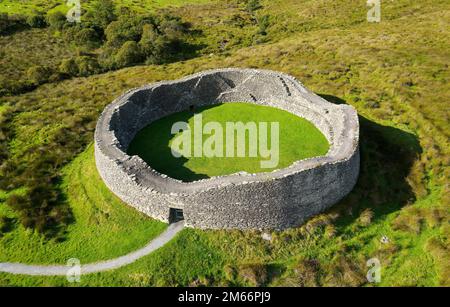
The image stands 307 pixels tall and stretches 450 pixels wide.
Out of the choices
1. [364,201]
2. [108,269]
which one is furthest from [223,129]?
[108,269]

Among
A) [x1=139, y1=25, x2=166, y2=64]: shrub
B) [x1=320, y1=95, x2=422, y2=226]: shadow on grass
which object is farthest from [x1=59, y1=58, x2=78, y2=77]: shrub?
[x1=320, y1=95, x2=422, y2=226]: shadow on grass

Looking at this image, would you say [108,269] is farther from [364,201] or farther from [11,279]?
[364,201]

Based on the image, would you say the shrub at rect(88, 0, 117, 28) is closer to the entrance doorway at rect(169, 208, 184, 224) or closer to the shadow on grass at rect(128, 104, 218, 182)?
the shadow on grass at rect(128, 104, 218, 182)

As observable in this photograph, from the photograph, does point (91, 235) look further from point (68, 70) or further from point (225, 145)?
point (68, 70)

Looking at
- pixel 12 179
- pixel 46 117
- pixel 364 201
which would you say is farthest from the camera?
pixel 46 117

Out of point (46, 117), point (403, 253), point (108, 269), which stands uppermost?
point (46, 117)

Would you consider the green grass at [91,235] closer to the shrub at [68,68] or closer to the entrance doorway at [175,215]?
the entrance doorway at [175,215]

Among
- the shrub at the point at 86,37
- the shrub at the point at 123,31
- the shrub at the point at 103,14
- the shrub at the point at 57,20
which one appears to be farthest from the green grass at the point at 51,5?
the shrub at the point at 86,37
